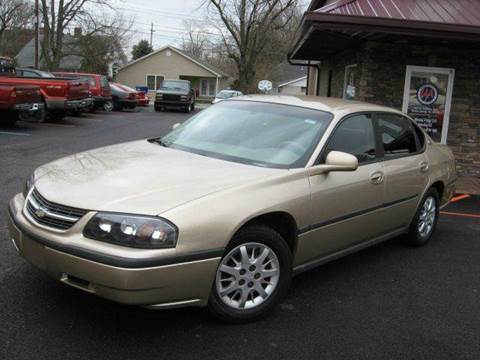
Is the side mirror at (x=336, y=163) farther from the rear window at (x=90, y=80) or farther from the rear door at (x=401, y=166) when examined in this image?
the rear window at (x=90, y=80)

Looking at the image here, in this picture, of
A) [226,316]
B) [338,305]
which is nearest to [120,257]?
[226,316]

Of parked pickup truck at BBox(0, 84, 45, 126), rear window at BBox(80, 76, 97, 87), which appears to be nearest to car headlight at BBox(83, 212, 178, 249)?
parked pickup truck at BBox(0, 84, 45, 126)

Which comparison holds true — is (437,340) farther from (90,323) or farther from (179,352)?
(90,323)

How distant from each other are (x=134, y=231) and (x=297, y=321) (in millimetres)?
1408

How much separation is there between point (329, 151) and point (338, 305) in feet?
3.93

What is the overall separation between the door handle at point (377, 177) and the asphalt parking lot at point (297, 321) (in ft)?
2.79

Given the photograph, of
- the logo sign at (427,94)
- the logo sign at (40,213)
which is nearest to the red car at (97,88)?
the logo sign at (427,94)

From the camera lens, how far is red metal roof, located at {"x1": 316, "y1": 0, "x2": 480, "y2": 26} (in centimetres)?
906

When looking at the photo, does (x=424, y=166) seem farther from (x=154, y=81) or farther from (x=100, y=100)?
(x=154, y=81)

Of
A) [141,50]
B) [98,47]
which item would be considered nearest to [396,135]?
[98,47]

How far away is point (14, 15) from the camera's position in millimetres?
52156

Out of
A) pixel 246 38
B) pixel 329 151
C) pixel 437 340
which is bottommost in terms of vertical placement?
pixel 437 340

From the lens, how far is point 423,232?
19.0 feet

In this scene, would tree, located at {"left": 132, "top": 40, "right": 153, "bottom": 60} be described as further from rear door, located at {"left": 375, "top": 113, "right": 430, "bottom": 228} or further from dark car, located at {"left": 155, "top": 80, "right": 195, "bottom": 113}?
rear door, located at {"left": 375, "top": 113, "right": 430, "bottom": 228}
